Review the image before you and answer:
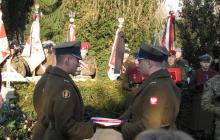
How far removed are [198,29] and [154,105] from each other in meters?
9.78

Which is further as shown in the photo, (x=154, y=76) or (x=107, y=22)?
(x=107, y=22)

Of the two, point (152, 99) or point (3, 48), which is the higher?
point (3, 48)

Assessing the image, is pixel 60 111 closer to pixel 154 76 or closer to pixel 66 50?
pixel 66 50

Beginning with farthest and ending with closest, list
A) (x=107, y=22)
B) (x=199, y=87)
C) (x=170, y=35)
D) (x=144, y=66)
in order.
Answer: (x=107, y=22)
(x=170, y=35)
(x=199, y=87)
(x=144, y=66)

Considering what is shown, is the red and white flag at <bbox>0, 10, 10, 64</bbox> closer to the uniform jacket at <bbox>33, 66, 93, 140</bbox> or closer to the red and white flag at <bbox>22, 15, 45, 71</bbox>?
the red and white flag at <bbox>22, 15, 45, 71</bbox>

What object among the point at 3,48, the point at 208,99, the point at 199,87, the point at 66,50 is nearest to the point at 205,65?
the point at 199,87

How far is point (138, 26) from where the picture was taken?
803 inches

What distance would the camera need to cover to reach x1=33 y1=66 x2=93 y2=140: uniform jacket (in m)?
5.12

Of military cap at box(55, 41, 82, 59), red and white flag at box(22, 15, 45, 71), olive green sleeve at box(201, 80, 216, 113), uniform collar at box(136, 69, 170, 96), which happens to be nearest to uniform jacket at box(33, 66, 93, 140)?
military cap at box(55, 41, 82, 59)

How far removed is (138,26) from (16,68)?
8.16 meters

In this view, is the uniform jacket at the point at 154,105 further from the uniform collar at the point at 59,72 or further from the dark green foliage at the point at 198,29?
the dark green foliage at the point at 198,29

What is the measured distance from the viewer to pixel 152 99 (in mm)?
5277

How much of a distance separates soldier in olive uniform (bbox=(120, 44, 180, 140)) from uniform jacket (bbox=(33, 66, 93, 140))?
1.45 feet

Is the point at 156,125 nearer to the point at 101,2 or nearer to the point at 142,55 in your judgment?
the point at 142,55
